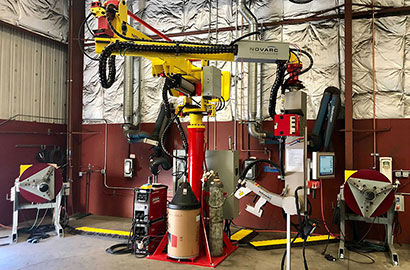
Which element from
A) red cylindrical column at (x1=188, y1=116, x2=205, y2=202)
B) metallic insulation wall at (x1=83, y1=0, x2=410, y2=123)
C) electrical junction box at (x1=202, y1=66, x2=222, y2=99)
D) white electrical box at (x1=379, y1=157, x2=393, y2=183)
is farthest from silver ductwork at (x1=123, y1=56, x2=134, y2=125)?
white electrical box at (x1=379, y1=157, x2=393, y2=183)

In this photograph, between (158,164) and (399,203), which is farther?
(158,164)

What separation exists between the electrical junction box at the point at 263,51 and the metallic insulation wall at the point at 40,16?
14.3 feet

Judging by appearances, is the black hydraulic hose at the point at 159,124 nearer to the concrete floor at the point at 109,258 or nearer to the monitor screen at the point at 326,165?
the concrete floor at the point at 109,258

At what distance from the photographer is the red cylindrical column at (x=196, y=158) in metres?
3.89

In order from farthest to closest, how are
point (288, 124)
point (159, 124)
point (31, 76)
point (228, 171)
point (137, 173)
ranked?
point (137, 173), point (31, 76), point (159, 124), point (228, 171), point (288, 124)

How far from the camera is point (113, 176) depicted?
5910mm

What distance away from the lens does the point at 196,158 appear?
12.8ft

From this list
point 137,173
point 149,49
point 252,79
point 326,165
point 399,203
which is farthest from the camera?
point 137,173

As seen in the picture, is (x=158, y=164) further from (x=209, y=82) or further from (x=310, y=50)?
(x=310, y=50)

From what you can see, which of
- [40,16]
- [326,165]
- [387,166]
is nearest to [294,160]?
[326,165]

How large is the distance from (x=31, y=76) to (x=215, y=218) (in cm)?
434

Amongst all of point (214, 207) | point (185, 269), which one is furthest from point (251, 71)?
point (185, 269)

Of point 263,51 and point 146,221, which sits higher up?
point 263,51

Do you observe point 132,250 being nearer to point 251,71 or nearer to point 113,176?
point 113,176
